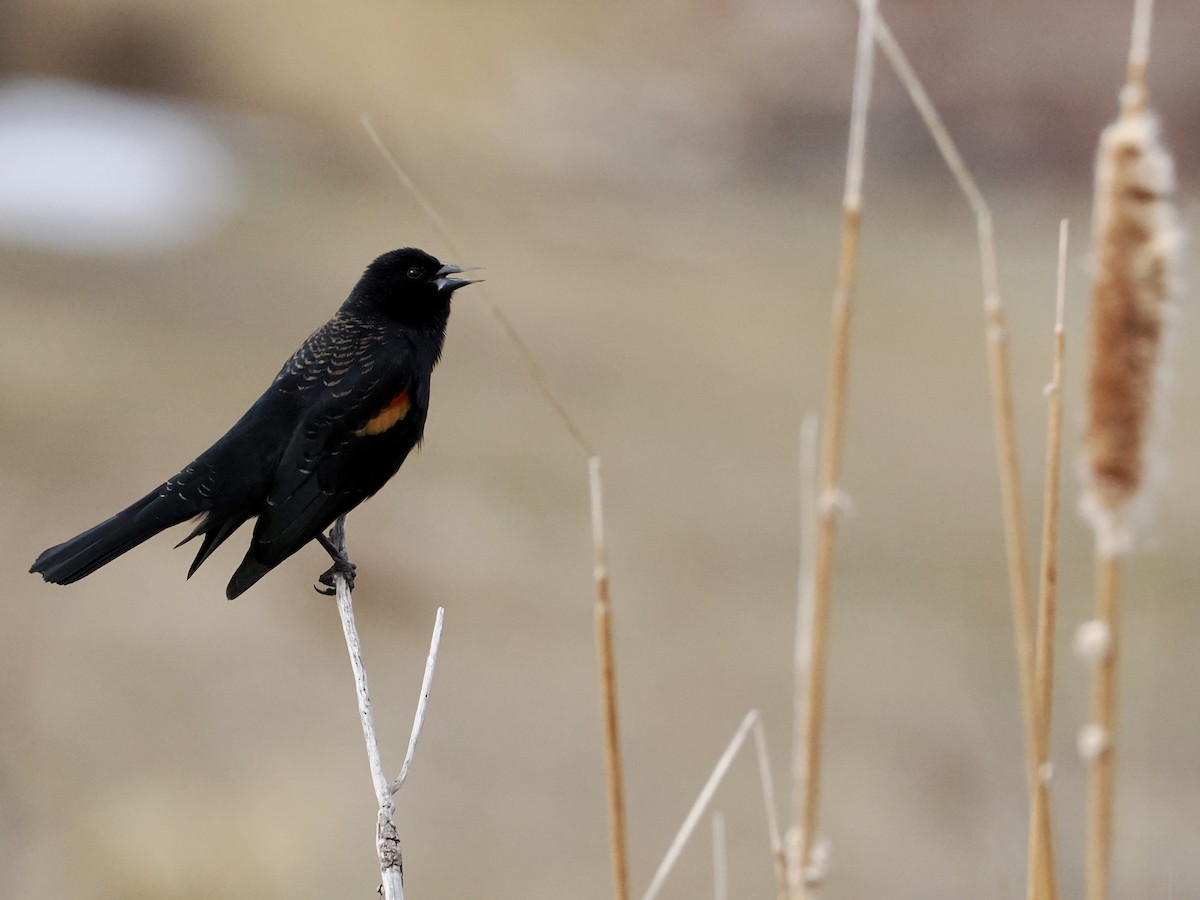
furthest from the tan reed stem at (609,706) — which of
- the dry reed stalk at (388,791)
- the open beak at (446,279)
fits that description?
the open beak at (446,279)

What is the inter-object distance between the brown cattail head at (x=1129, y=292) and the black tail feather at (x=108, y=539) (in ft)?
5.91

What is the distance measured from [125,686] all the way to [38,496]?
1.70 meters

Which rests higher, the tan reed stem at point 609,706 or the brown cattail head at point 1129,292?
the brown cattail head at point 1129,292

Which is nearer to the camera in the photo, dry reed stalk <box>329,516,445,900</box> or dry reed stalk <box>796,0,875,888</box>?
dry reed stalk <box>796,0,875,888</box>

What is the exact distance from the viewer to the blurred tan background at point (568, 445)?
6562mm

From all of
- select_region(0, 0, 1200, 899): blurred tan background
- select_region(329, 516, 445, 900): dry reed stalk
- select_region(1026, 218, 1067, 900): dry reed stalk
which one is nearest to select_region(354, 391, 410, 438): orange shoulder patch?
select_region(329, 516, 445, 900): dry reed stalk

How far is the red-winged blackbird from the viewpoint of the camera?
2.71 metres

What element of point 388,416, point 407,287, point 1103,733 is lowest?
point 1103,733

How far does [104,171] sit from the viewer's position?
15.9 m

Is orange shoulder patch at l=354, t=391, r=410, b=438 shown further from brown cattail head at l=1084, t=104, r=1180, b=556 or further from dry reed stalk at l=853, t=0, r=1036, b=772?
brown cattail head at l=1084, t=104, r=1180, b=556

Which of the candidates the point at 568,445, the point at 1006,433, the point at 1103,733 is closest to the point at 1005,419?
the point at 1006,433

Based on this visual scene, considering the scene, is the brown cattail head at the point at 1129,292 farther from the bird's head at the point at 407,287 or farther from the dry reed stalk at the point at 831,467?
the bird's head at the point at 407,287

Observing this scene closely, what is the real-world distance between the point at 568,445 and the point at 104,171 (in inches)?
349

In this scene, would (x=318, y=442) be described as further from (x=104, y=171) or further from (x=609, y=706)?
(x=104, y=171)
